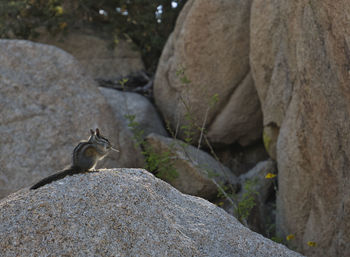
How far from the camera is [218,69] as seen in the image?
8812 mm

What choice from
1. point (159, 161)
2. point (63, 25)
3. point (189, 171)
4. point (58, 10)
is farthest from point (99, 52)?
point (159, 161)

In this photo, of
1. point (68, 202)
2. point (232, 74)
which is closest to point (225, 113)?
point (232, 74)

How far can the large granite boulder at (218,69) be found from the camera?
28.2 ft

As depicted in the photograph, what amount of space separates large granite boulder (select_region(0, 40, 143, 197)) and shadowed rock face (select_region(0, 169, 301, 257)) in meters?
3.40

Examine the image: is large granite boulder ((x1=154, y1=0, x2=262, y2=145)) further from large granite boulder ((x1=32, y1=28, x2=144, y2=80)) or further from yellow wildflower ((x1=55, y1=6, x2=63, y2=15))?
yellow wildflower ((x1=55, y1=6, x2=63, y2=15))

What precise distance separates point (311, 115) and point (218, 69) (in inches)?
117

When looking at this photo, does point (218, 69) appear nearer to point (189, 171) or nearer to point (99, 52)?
point (189, 171)

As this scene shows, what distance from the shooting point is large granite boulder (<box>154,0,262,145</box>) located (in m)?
8.59

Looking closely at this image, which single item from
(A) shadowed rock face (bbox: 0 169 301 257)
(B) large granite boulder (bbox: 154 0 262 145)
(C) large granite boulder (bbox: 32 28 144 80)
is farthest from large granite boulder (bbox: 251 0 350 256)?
(C) large granite boulder (bbox: 32 28 144 80)

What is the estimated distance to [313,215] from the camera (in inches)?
247

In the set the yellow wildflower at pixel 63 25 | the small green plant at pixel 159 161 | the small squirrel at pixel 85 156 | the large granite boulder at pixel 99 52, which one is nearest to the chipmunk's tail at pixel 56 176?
the small squirrel at pixel 85 156

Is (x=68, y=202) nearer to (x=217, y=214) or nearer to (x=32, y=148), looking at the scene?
(x=217, y=214)

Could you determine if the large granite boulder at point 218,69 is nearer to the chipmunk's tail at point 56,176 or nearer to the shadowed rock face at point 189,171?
the shadowed rock face at point 189,171

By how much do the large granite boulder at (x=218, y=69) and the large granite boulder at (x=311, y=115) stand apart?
995 mm
